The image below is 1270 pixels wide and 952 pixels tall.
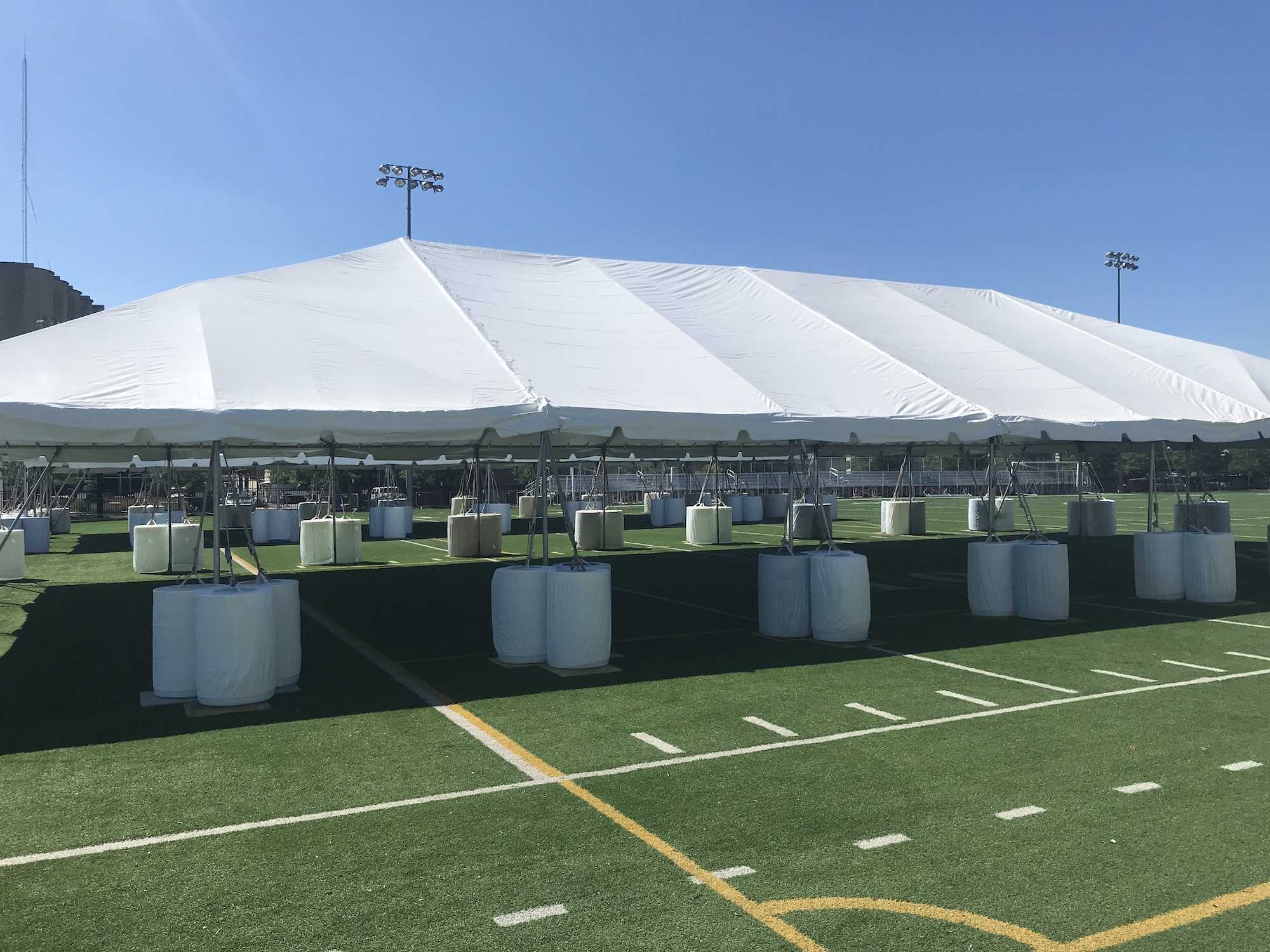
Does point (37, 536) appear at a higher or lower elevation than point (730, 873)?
higher

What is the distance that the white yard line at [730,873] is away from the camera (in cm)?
455

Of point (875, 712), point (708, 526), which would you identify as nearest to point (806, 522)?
point (708, 526)

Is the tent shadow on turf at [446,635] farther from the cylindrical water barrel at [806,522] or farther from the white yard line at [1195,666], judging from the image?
the cylindrical water barrel at [806,522]

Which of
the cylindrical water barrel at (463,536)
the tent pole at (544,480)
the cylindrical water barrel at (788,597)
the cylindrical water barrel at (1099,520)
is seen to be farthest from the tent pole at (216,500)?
the cylindrical water barrel at (1099,520)

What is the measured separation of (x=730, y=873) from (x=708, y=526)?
65.7 feet

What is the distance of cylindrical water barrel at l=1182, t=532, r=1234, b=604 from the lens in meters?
12.9

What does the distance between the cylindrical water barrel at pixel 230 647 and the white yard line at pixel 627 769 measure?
2677mm

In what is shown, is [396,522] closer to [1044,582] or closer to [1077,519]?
[1077,519]

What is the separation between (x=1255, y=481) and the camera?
65.8 m

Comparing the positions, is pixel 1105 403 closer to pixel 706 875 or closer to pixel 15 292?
pixel 706 875

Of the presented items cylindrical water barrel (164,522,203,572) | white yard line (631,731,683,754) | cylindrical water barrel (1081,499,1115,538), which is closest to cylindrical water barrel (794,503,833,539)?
cylindrical water barrel (1081,499,1115,538)

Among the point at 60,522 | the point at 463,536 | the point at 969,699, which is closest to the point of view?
the point at 969,699

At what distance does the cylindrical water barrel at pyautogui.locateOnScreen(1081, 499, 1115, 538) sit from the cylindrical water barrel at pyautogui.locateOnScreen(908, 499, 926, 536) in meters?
4.01

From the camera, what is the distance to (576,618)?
9.07 metres
